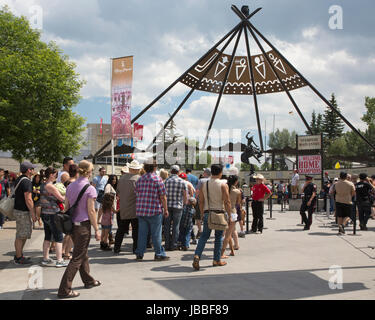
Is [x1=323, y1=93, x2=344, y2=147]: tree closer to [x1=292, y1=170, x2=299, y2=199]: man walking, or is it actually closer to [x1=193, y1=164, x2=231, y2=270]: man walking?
[x1=292, y1=170, x2=299, y2=199]: man walking

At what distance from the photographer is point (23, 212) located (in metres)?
6.74

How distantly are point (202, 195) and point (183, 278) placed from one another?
155 cm

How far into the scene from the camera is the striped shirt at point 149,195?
7004 millimetres

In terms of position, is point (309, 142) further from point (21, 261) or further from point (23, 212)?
point (21, 261)

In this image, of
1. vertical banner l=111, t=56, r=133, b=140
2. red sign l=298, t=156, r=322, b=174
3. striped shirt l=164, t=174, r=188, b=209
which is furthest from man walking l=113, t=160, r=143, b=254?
red sign l=298, t=156, r=322, b=174

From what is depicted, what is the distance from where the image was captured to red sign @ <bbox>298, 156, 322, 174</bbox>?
18859 millimetres

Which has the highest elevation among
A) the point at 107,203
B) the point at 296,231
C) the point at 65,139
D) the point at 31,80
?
the point at 31,80

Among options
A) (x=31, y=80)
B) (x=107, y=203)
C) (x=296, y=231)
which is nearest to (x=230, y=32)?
(x=31, y=80)

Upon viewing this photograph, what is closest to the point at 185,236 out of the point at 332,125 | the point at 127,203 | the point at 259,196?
the point at 127,203

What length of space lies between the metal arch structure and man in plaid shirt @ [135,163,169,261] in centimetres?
1699

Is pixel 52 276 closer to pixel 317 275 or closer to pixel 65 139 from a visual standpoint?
pixel 317 275

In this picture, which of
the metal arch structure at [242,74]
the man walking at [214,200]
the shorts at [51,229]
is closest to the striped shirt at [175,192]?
the man walking at [214,200]

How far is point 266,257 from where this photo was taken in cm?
735

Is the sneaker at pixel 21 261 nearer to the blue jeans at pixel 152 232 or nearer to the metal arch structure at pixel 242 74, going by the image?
the blue jeans at pixel 152 232
